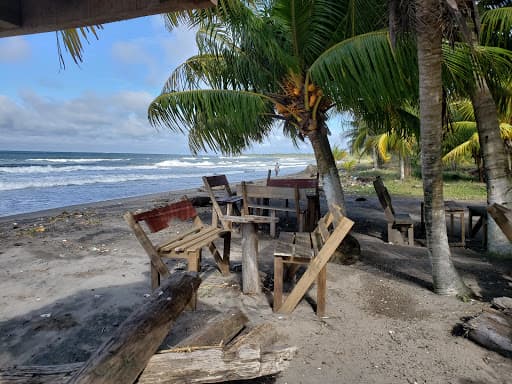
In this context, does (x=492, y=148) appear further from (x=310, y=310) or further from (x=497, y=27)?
(x=310, y=310)

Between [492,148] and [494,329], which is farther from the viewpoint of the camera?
[492,148]

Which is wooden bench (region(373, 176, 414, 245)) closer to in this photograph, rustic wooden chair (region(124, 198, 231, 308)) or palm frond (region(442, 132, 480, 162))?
rustic wooden chair (region(124, 198, 231, 308))

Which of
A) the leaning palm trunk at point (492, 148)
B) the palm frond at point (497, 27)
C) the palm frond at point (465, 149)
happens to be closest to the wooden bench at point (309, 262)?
the leaning palm trunk at point (492, 148)

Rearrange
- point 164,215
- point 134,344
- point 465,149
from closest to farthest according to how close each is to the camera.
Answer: point 134,344 → point 164,215 → point 465,149

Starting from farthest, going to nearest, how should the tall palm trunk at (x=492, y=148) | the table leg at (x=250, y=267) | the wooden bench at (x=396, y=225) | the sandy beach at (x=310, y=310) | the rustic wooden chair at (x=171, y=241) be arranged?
the wooden bench at (x=396, y=225)
the tall palm trunk at (x=492, y=148)
the table leg at (x=250, y=267)
the rustic wooden chair at (x=171, y=241)
the sandy beach at (x=310, y=310)

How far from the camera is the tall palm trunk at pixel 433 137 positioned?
3.80 metres

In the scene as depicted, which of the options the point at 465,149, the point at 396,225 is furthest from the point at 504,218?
the point at 465,149

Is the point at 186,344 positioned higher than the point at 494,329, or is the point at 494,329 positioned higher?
the point at 186,344

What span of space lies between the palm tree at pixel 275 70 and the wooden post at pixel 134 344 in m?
3.60

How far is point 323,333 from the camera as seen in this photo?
11.3 ft

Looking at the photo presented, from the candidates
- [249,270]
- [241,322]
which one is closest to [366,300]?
[249,270]

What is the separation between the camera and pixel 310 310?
12.9 feet

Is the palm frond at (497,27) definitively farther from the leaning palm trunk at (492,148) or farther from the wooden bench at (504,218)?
the wooden bench at (504,218)

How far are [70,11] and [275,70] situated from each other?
4.90 m
